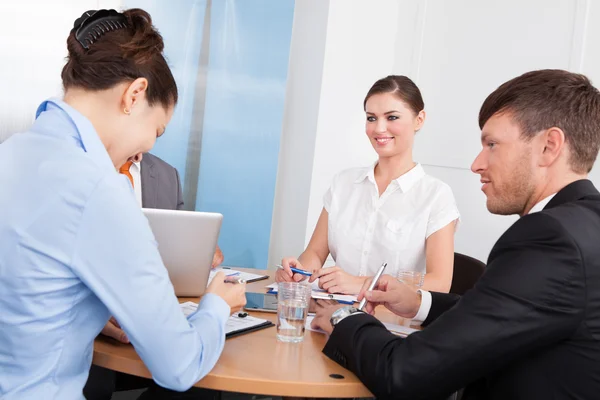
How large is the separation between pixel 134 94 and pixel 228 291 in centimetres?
53

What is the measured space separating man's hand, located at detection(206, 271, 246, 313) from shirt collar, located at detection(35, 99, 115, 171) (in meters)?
0.42

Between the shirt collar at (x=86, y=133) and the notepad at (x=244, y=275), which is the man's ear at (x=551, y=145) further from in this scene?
the notepad at (x=244, y=275)

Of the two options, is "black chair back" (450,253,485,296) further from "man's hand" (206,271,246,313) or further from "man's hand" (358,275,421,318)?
"man's hand" (206,271,246,313)

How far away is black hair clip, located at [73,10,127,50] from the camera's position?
4.52 ft

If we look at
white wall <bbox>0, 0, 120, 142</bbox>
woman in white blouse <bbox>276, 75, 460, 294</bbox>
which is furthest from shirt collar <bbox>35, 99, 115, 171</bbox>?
white wall <bbox>0, 0, 120, 142</bbox>

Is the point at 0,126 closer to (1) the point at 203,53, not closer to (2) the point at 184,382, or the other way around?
(1) the point at 203,53

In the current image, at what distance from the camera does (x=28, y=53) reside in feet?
11.3

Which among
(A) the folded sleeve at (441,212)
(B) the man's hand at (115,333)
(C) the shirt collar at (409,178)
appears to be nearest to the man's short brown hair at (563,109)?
(B) the man's hand at (115,333)

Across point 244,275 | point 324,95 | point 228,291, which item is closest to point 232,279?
point 244,275

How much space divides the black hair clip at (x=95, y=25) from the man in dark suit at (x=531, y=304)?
894mm

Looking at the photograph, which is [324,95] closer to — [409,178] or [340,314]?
[409,178]

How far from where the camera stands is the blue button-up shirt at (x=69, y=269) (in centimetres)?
119

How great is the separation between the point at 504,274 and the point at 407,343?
255mm

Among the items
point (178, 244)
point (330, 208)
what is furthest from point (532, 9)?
point (178, 244)
